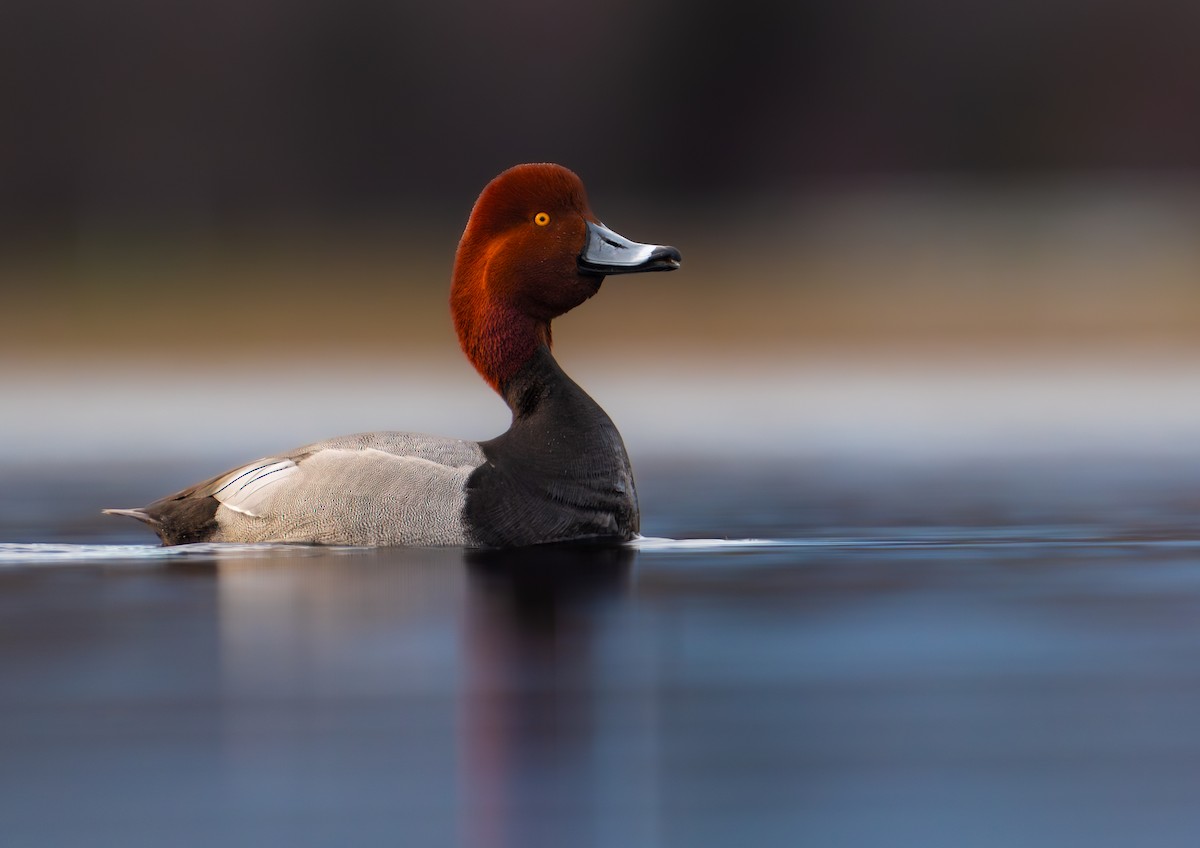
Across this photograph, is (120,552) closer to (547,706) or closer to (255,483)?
(255,483)

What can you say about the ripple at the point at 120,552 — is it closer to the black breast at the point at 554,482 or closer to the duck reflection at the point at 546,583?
the black breast at the point at 554,482

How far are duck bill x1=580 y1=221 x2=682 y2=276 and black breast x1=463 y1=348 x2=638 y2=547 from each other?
506 millimetres

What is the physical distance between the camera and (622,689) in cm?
571

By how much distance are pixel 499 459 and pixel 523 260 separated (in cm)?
82

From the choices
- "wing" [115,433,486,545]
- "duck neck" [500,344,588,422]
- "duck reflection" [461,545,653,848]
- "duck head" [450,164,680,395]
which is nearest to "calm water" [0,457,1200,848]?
"duck reflection" [461,545,653,848]

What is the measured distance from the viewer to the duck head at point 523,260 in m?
8.27

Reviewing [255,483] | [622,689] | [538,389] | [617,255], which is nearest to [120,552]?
[255,483]

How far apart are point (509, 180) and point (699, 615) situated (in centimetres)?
233

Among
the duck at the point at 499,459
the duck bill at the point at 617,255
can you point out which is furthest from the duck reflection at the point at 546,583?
the duck bill at the point at 617,255

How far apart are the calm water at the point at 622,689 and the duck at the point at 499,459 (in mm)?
153

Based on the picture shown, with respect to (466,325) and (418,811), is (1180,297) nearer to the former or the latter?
(466,325)

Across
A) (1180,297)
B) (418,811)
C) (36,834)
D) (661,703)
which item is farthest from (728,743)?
(1180,297)

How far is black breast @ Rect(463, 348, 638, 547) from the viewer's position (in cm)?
786

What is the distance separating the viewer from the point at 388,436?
8.22 meters
